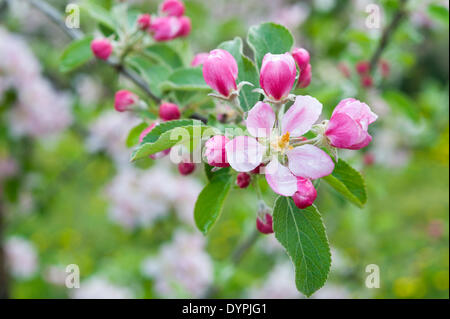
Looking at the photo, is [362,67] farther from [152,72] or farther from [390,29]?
[152,72]

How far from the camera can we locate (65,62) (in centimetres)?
94

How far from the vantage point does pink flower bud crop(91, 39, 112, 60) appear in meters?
0.86

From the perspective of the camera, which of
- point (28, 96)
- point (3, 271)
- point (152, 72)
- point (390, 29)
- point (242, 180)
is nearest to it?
point (242, 180)

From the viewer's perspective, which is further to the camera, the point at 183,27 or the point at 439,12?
the point at 439,12

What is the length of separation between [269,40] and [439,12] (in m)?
0.76

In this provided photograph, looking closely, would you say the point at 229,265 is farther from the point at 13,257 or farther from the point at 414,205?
the point at 414,205

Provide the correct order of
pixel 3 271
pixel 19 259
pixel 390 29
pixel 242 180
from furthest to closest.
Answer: pixel 19 259 < pixel 3 271 < pixel 390 29 < pixel 242 180

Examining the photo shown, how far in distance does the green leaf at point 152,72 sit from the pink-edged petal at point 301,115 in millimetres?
341

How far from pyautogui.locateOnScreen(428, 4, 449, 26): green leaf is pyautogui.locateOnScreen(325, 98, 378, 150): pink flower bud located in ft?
2.74

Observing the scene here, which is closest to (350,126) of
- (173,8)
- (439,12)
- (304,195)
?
(304,195)

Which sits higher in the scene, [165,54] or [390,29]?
[390,29]

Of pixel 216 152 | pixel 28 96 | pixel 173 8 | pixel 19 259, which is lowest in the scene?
pixel 216 152

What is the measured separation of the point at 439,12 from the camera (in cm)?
122
